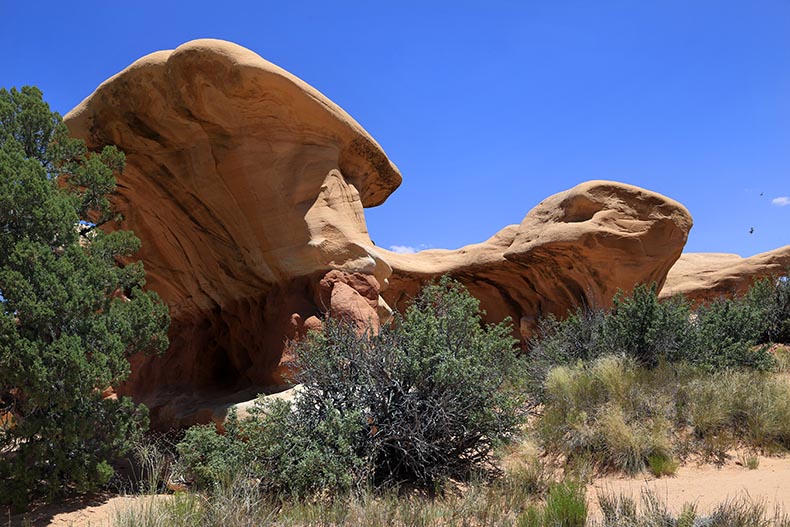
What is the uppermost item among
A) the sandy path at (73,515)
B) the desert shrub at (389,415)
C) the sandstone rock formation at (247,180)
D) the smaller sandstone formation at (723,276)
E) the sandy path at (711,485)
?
the sandstone rock formation at (247,180)

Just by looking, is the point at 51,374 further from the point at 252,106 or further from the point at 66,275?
the point at 252,106

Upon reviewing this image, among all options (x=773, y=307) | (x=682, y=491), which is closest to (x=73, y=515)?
(x=682, y=491)

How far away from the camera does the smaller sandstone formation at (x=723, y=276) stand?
20.3 metres

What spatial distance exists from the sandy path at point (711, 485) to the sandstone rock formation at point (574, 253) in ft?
26.9

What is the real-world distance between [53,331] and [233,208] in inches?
154

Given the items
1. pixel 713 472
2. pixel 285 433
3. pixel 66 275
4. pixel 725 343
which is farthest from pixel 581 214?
pixel 66 275

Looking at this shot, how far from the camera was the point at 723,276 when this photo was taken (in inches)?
827

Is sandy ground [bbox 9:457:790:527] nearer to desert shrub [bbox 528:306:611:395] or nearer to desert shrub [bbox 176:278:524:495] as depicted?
desert shrub [bbox 176:278:524:495]

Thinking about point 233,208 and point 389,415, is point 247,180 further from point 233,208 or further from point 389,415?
point 389,415

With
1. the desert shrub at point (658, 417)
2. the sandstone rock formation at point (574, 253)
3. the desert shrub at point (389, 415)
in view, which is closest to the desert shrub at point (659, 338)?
the desert shrub at point (658, 417)

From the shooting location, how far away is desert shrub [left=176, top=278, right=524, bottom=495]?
5.70 meters

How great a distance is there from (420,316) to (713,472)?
335 centimetres

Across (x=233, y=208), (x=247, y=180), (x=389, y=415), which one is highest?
(x=247, y=180)

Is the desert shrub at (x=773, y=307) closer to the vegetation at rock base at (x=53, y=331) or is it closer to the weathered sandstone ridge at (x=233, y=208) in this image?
the weathered sandstone ridge at (x=233, y=208)
